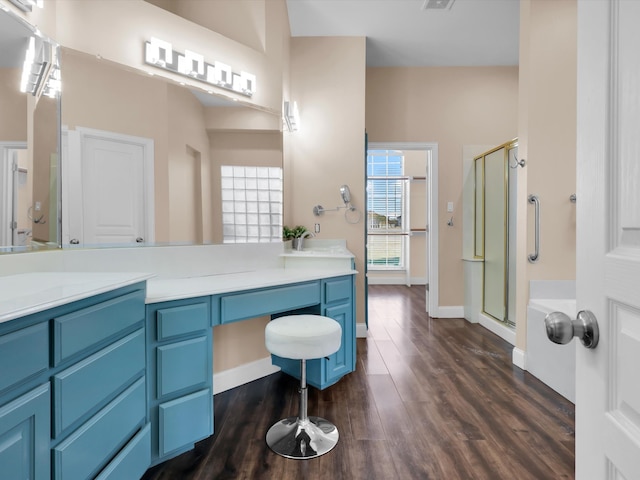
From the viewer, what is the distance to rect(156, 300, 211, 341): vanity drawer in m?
1.50

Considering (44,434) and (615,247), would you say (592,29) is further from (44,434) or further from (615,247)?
(44,434)

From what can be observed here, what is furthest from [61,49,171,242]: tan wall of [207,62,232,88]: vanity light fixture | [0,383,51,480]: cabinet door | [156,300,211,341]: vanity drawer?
[0,383,51,480]: cabinet door

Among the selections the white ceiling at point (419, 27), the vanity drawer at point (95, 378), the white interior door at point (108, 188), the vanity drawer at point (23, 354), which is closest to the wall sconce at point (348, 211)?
the white ceiling at point (419, 27)

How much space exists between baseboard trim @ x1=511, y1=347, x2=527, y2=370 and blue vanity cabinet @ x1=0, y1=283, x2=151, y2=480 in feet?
8.45

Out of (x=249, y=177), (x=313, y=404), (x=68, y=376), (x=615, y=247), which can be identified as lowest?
(x=313, y=404)

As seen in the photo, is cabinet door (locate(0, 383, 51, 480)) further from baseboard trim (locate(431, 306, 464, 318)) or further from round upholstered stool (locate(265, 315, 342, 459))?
baseboard trim (locate(431, 306, 464, 318))

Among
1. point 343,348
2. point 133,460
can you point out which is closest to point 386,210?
point 343,348

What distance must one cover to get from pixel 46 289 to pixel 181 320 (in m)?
0.58

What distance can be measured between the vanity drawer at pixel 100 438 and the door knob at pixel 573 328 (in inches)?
51.6

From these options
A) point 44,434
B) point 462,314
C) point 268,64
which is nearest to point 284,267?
point 268,64

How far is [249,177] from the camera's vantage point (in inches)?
97.3

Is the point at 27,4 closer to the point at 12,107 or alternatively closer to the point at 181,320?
the point at 12,107

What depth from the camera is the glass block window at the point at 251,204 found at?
236 centimetres

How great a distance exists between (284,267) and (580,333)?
7.33 ft
